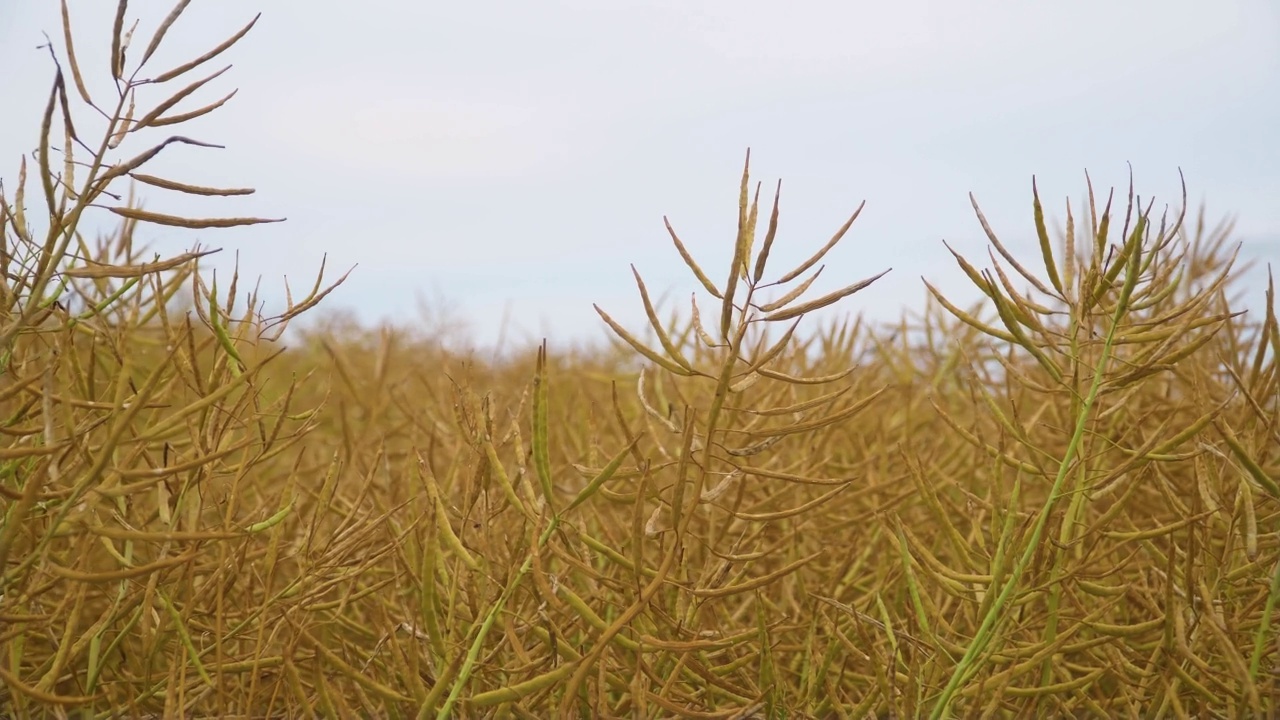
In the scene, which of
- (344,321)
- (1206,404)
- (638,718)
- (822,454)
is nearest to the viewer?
(638,718)

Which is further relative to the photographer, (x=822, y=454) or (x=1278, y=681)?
(x=822, y=454)

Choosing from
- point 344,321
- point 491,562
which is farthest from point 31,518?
point 344,321

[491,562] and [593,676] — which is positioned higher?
[491,562]

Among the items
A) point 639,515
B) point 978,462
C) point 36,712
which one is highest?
point 639,515

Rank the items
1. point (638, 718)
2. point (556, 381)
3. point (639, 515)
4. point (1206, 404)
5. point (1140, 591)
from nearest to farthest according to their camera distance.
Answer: point (639, 515)
point (638, 718)
point (1140, 591)
point (1206, 404)
point (556, 381)

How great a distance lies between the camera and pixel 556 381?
2643mm

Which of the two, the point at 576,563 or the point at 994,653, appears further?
the point at 994,653

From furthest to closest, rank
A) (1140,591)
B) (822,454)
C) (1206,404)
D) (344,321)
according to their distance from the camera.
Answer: (344,321) < (822,454) < (1206,404) < (1140,591)

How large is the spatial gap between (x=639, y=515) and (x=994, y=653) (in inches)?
14.7

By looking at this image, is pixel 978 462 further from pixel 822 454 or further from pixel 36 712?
pixel 36 712

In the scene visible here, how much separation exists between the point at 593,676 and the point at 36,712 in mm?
451

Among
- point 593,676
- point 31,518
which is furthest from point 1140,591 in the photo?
point 31,518

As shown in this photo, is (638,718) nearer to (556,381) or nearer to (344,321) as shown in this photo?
(556,381)

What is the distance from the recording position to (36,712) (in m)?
0.79
